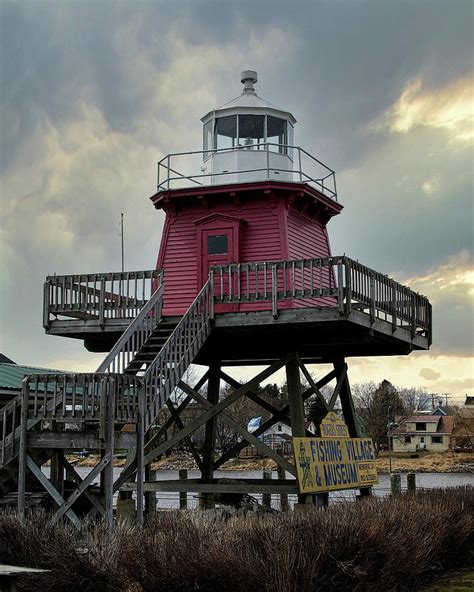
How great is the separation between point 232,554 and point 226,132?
1504 cm

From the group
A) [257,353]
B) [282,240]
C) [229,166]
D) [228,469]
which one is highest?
[229,166]

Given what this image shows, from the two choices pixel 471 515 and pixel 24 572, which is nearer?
pixel 24 572

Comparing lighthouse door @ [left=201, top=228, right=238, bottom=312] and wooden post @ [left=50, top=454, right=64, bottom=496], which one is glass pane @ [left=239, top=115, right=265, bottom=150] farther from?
wooden post @ [left=50, top=454, right=64, bottom=496]

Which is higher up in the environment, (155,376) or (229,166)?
(229,166)

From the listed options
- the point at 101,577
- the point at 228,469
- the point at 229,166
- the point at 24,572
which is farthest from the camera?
the point at 228,469

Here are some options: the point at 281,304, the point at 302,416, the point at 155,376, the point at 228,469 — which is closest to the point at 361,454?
the point at 302,416

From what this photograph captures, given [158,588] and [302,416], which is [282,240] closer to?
[302,416]

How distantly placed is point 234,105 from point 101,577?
50.7ft

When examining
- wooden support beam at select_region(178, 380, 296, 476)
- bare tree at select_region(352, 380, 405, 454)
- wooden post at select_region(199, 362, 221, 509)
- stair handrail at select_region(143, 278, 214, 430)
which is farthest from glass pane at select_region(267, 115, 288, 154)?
bare tree at select_region(352, 380, 405, 454)

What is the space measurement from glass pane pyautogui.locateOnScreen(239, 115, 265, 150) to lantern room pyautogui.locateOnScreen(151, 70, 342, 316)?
0.03 m

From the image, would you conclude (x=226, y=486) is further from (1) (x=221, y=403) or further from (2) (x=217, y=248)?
(2) (x=217, y=248)

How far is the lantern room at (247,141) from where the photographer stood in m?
24.5

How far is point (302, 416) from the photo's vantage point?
2300 centimetres

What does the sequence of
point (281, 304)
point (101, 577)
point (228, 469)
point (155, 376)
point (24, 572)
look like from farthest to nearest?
point (228, 469) < point (281, 304) < point (155, 376) < point (101, 577) < point (24, 572)
